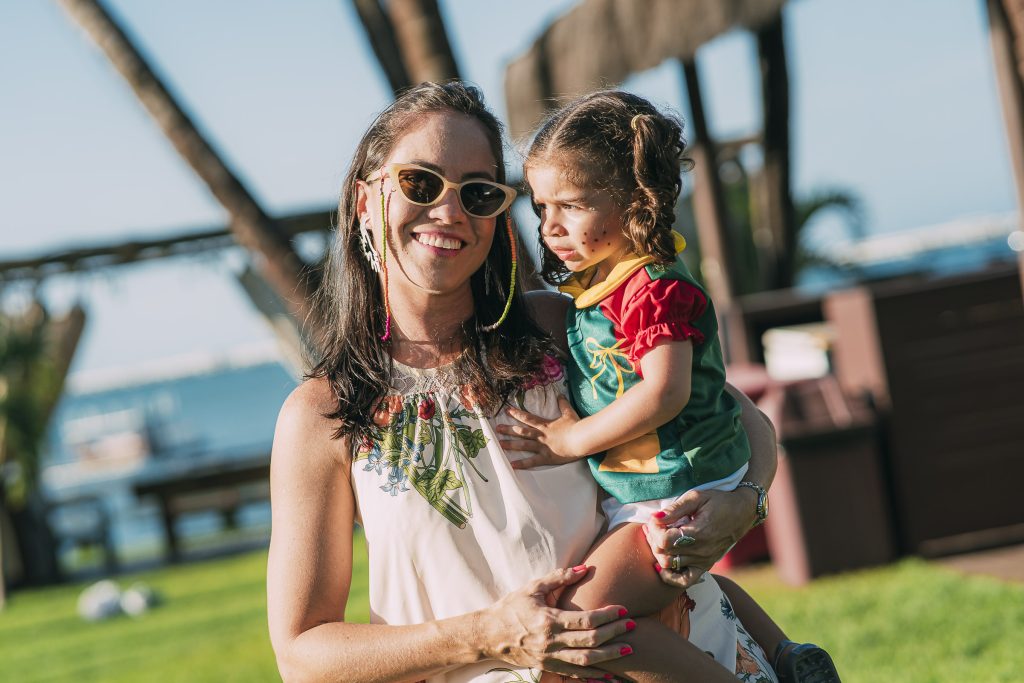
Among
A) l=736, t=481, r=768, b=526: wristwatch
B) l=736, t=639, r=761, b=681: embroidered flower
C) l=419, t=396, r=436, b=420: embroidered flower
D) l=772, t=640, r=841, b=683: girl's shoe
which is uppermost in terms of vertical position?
l=419, t=396, r=436, b=420: embroidered flower

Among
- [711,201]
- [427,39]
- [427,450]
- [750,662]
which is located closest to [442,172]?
[427,450]

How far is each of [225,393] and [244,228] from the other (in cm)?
19426

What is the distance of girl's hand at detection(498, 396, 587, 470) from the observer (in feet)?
7.98

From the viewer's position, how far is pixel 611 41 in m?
6.30

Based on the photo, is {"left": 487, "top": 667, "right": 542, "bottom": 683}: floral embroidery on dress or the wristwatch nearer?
{"left": 487, "top": 667, "right": 542, "bottom": 683}: floral embroidery on dress

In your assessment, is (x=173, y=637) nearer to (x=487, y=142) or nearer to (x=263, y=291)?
(x=263, y=291)

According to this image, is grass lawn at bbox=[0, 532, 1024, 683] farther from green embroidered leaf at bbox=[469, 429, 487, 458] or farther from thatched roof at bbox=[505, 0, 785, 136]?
green embroidered leaf at bbox=[469, 429, 487, 458]

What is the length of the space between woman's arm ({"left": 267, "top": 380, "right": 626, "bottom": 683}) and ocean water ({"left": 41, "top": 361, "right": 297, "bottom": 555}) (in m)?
0.73

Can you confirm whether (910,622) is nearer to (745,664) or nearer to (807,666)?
(807,666)

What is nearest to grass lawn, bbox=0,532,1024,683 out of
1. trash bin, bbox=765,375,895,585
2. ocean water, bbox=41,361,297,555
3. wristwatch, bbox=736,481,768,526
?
trash bin, bbox=765,375,895,585

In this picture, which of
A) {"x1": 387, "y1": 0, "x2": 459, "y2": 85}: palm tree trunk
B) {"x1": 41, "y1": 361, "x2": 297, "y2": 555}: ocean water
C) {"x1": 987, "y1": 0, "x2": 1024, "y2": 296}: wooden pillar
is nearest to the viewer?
{"x1": 987, "y1": 0, "x2": 1024, "y2": 296}: wooden pillar

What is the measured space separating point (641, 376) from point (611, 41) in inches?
168

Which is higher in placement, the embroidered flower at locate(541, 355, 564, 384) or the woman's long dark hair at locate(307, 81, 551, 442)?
the woman's long dark hair at locate(307, 81, 551, 442)

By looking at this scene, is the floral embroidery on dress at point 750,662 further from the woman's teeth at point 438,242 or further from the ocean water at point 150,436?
the ocean water at point 150,436
